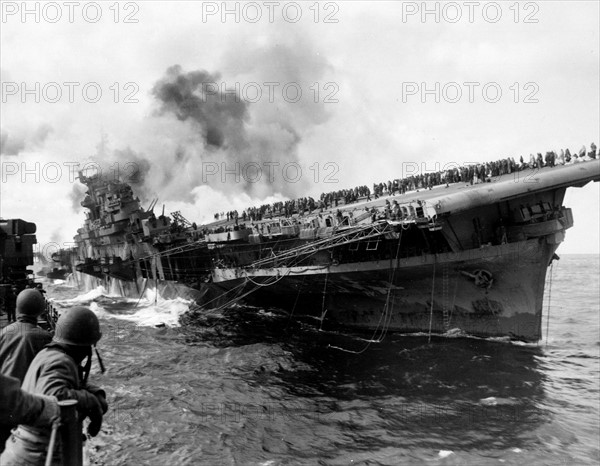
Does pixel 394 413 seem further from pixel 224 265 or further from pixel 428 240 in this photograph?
pixel 224 265

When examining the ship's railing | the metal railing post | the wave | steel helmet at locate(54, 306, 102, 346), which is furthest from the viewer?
the wave

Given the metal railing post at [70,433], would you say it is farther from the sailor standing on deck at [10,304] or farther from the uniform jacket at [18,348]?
Result: the sailor standing on deck at [10,304]

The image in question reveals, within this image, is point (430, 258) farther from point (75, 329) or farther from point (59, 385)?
point (59, 385)

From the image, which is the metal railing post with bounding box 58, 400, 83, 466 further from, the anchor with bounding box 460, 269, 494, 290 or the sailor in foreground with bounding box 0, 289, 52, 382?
the anchor with bounding box 460, 269, 494, 290

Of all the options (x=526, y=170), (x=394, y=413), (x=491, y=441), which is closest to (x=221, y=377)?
(x=394, y=413)

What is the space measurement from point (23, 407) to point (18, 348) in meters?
1.91

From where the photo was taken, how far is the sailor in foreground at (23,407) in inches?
82.5

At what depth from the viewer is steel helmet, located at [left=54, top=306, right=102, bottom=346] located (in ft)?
9.03

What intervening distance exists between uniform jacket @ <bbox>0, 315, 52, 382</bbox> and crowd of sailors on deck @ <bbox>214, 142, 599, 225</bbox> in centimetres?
1383

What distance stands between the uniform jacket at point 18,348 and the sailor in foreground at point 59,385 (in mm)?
1171

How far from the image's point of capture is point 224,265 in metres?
20.1

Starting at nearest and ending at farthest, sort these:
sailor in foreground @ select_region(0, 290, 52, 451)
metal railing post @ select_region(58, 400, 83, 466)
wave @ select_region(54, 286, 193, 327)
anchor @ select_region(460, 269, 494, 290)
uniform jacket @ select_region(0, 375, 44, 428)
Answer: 1. uniform jacket @ select_region(0, 375, 44, 428)
2. metal railing post @ select_region(58, 400, 83, 466)
3. sailor in foreground @ select_region(0, 290, 52, 451)
4. anchor @ select_region(460, 269, 494, 290)
5. wave @ select_region(54, 286, 193, 327)

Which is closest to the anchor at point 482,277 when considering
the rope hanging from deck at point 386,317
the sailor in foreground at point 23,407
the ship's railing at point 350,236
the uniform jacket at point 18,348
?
the rope hanging from deck at point 386,317

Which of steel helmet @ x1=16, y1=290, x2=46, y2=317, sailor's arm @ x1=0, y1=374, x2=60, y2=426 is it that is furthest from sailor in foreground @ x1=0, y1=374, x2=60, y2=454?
steel helmet @ x1=16, y1=290, x2=46, y2=317
